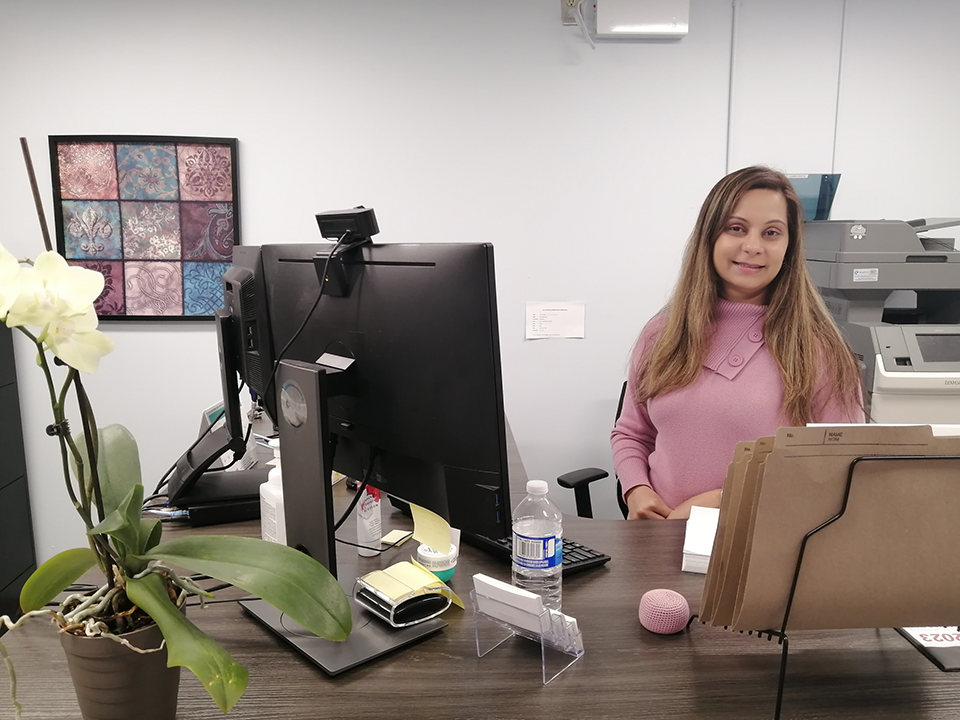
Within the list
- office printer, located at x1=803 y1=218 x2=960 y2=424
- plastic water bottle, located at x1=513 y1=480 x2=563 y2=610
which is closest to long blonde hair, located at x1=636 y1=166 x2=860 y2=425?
office printer, located at x1=803 y1=218 x2=960 y2=424

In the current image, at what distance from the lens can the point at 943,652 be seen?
3.08 feet

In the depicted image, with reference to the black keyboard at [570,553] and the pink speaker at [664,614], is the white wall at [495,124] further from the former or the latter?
the pink speaker at [664,614]

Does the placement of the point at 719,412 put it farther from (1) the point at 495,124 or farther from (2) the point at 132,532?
(1) the point at 495,124

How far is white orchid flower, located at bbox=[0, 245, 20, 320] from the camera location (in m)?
0.62

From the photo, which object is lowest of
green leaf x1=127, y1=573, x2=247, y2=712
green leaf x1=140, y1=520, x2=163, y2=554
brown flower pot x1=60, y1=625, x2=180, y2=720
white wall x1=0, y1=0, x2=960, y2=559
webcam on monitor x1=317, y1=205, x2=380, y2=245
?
brown flower pot x1=60, y1=625, x2=180, y2=720

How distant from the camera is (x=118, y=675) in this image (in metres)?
0.71

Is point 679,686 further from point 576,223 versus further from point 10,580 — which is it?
point 10,580

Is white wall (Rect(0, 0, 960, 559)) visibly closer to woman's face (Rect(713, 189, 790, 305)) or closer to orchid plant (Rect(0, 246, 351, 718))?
woman's face (Rect(713, 189, 790, 305))

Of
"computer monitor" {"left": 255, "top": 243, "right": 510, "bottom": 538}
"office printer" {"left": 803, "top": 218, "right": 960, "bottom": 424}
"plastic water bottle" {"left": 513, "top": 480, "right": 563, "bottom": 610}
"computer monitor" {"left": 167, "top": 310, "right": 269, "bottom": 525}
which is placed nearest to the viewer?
"computer monitor" {"left": 255, "top": 243, "right": 510, "bottom": 538}

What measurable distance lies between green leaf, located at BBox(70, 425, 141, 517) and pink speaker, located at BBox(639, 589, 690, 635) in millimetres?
733

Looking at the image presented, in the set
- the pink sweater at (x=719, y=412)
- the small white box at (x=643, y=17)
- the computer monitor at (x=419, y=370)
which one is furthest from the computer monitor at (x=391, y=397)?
the small white box at (x=643, y=17)

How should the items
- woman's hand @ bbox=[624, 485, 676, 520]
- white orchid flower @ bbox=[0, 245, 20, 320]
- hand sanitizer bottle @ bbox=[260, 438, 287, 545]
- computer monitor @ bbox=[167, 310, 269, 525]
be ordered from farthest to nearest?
woman's hand @ bbox=[624, 485, 676, 520]
computer monitor @ bbox=[167, 310, 269, 525]
hand sanitizer bottle @ bbox=[260, 438, 287, 545]
white orchid flower @ bbox=[0, 245, 20, 320]

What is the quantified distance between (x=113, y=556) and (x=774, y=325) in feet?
5.45

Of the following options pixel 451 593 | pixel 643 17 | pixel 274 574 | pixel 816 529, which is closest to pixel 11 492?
pixel 451 593
